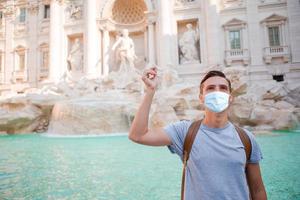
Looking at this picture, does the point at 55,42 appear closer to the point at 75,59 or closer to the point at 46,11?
the point at 75,59

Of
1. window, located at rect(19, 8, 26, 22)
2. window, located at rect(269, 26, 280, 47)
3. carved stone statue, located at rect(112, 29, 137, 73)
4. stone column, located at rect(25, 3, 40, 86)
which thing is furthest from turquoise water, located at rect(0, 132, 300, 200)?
window, located at rect(19, 8, 26, 22)

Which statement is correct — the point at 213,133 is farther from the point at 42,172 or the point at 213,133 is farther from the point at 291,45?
the point at 291,45

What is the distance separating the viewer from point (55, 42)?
16.9 meters

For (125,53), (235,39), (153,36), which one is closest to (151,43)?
(153,36)

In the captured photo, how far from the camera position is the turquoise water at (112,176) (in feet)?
8.34

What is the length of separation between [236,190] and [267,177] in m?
2.33

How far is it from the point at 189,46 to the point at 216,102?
14.5 meters

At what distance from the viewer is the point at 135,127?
46.5 inches

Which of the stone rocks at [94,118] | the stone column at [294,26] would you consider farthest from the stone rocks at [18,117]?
the stone column at [294,26]

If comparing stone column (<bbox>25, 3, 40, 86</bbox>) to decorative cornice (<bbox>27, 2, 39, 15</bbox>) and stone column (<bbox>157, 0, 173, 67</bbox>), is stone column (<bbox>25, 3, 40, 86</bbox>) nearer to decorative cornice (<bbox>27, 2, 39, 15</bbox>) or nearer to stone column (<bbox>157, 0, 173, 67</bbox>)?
decorative cornice (<bbox>27, 2, 39, 15</bbox>)

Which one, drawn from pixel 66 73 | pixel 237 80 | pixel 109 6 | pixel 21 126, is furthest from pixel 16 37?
pixel 237 80

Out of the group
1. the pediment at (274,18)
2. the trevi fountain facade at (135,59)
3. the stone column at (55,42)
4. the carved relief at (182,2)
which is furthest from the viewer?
the stone column at (55,42)

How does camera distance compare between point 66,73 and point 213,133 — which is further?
point 66,73

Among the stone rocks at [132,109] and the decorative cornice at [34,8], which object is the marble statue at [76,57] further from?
the stone rocks at [132,109]
